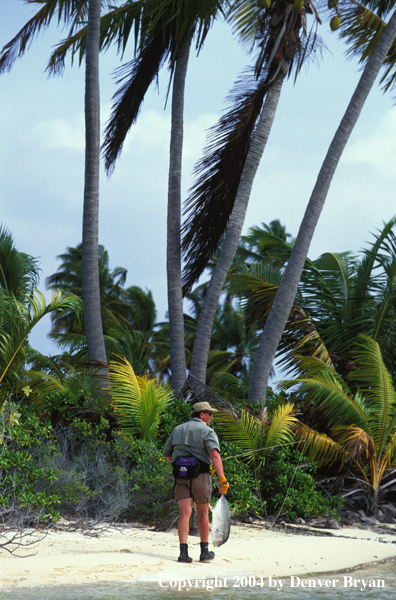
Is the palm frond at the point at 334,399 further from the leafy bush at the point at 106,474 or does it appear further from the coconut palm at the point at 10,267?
the coconut palm at the point at 10,267

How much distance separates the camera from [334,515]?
10156 mm

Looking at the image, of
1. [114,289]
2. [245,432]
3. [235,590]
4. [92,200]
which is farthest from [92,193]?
[114,289]

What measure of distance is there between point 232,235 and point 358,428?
451cm

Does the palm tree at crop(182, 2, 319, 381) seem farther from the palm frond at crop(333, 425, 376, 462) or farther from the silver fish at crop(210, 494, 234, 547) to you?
the silver fish at crop(210, 494, 234, 547)

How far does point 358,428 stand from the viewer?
34.2 ft

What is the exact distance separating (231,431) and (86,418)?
2.44 m

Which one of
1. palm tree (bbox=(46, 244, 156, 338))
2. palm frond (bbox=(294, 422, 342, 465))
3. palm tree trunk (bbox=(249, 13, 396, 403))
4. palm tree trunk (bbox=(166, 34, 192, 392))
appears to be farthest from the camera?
palm tree (bbox=(46, 244, 156, 338))

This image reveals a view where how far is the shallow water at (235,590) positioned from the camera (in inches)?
206

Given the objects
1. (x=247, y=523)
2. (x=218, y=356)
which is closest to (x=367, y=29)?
(x=247, y=523)

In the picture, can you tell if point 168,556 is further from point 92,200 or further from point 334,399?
point 92,200

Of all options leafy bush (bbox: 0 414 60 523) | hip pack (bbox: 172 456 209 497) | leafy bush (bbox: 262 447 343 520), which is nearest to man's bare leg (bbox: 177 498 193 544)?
hip pack (bbox: 172 456 209 497)

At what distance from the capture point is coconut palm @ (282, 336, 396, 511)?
10.4 meters

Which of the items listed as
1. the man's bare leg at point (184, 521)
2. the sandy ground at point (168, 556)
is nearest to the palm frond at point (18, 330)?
the sandy ground at point (168, 556)

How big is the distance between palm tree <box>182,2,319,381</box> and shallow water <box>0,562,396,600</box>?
672cm
